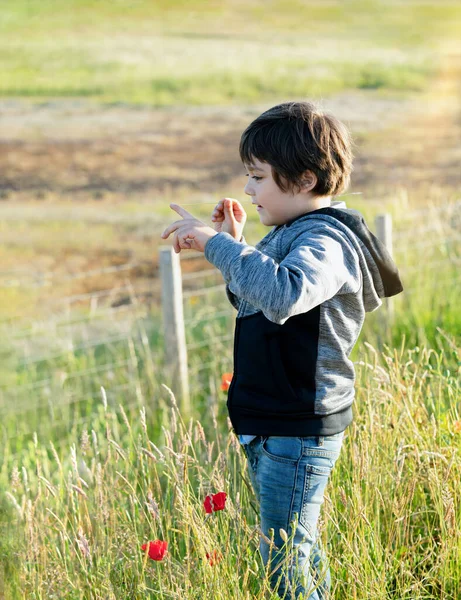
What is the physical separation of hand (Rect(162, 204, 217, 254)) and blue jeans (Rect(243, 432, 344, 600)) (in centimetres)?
43

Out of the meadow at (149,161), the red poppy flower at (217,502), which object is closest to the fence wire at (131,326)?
the meadow at (149,161)

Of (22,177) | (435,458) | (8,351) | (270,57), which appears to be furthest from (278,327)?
(270,57)

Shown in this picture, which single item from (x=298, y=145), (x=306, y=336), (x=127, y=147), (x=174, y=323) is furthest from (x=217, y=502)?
(x=127, y=147)

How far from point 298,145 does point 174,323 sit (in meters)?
2.65

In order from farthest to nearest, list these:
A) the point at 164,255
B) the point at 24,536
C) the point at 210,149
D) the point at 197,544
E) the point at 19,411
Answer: the point at 210,149 → the point at 19,411 → the point at 164,255 → the point at 24,536 → the point at 197,544

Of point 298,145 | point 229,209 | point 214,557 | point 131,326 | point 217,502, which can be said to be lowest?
point 131,326

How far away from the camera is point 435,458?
1.97 meters

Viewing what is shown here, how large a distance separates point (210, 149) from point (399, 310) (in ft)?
37.2

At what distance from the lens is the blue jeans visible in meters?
1.52

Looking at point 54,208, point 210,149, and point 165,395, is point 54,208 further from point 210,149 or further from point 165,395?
point 165,395

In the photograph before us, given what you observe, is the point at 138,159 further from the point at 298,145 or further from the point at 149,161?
the point at 298,145

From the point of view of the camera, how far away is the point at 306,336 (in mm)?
1534

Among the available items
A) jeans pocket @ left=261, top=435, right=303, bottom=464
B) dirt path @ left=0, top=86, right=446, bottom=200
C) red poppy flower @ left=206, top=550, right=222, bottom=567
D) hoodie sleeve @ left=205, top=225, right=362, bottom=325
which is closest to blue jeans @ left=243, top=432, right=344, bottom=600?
jeans pocket @ left=261, top=435, right=303, bottom=464

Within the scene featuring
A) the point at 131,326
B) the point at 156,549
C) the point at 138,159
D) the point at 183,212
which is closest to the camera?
the point at 156,549
